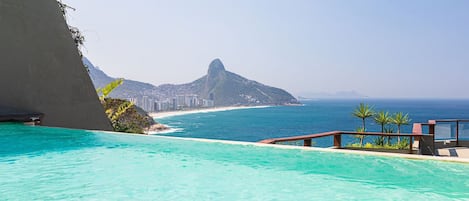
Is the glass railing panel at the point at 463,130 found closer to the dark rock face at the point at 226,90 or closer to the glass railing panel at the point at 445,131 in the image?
the glass railing panel at the point at 445,131

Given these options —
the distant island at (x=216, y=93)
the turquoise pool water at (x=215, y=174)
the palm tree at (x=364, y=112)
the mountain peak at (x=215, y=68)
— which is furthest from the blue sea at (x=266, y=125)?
the mountain peak at (x=215, y=68)

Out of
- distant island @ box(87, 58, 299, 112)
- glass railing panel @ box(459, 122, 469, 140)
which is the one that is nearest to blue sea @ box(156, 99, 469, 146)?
glass railing panel @ box(459, 122, 469, 140)

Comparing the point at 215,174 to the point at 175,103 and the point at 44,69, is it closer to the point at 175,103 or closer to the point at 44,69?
the point at 44,69

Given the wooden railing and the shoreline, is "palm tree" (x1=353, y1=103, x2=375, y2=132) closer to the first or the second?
the wooden railing

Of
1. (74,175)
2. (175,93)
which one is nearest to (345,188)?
(74,175)

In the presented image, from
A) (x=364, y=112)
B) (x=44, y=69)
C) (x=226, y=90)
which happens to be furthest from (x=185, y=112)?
(x=44, y=69)

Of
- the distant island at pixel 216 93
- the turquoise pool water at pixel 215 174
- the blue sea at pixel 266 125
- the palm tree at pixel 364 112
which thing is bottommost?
the blue sea at pixel 266 125

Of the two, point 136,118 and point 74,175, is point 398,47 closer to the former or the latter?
point 136,118
